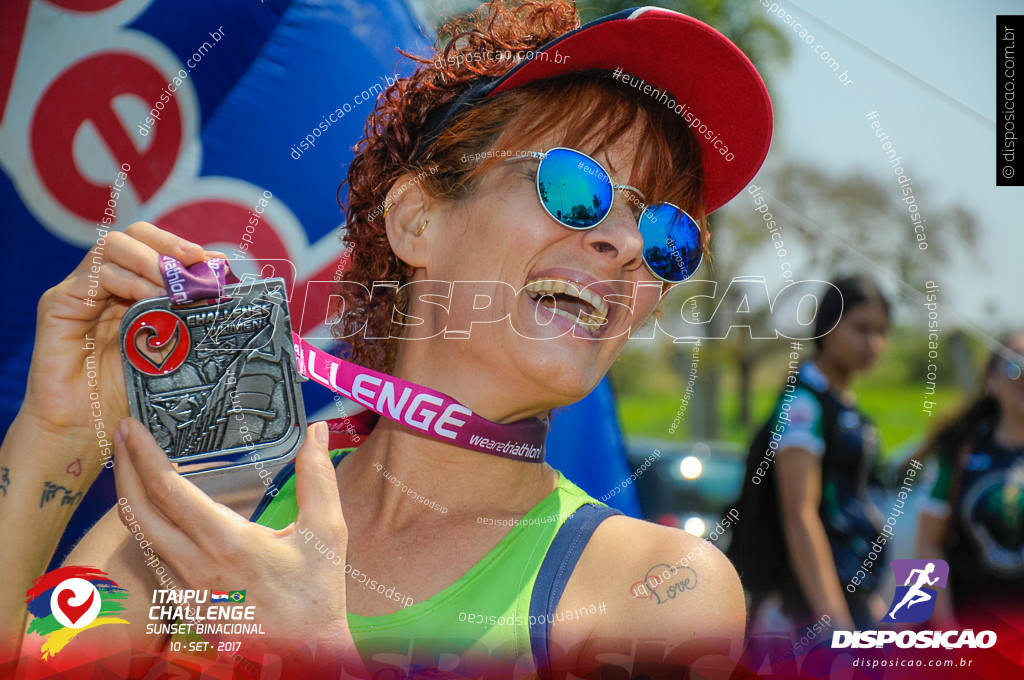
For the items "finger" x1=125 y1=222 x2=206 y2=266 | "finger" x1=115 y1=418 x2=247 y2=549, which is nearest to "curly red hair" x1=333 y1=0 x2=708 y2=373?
"finger" x1=125 y1=222 x2=206 y2=266

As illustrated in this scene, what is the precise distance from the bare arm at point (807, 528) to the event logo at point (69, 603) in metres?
2.23

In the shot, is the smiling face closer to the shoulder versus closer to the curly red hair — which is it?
the curly red hair

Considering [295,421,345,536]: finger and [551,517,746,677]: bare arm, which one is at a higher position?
[295,421,345,536]: finger

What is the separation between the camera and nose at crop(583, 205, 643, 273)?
172 centimetres

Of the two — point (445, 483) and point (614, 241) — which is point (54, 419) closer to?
point (445, 483)

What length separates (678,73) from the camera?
1.86 meters

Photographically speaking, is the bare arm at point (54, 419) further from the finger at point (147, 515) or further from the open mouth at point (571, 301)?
the open mouth at point (571, 301)

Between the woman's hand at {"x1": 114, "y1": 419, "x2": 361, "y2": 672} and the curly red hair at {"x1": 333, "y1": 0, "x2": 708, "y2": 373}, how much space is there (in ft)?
2.41

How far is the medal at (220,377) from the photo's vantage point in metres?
1.57

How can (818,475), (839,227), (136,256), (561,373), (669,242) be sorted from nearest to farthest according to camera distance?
(136,256) < (561,373) < (669,242) < (818,475) < (839,227)

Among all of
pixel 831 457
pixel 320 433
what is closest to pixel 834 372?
pixel 831 457

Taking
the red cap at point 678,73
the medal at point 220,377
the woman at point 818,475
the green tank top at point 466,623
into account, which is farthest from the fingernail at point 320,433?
the woman at point 818,475

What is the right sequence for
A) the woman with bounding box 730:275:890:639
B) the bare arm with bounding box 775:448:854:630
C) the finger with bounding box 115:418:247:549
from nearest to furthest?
the finger with bounding box 115:418:247:549
the bare arm with bounding box 775:448:854:630
the woman with bounding box 730:275:890:639

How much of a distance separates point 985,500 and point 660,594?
188 cm
